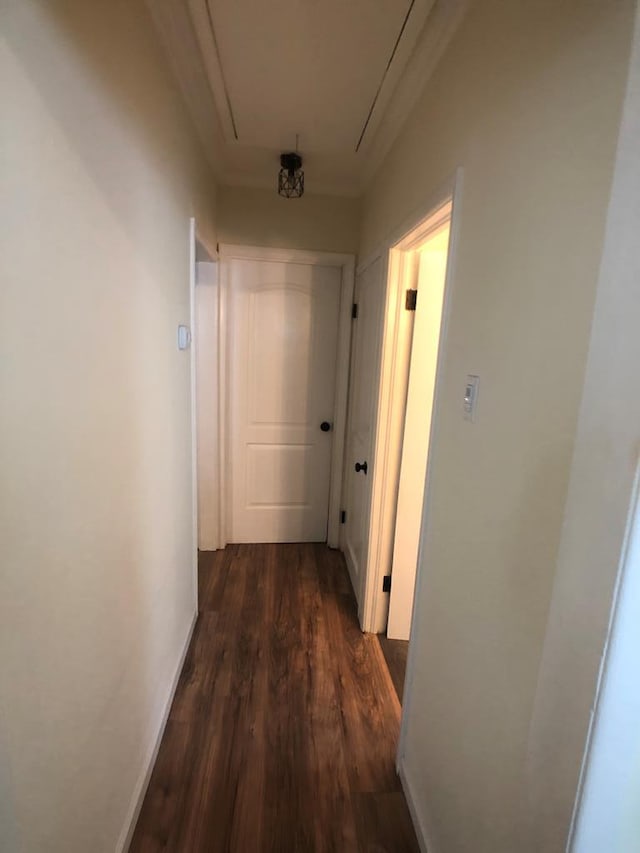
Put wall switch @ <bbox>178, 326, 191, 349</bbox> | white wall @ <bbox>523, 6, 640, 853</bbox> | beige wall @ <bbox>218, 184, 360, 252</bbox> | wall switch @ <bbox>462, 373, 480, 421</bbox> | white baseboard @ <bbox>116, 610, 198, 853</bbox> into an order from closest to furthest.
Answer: white wall @ <bbox>523, 6, 640, 853</bbox>, wall switch @ <bbox>462, 373, 480, 421</bbox>, white baseboard @ <bbox>116, 610, 198, 853</bbox>, wall switch @ <bbox>178, 326, 191, 349</bbox>, beige wall @ <bbox>218, 184, 360, 252</bbox>

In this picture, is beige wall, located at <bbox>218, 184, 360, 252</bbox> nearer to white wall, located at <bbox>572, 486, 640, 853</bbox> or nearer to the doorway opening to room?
the doorway opening to room

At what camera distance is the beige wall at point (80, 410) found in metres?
0.62

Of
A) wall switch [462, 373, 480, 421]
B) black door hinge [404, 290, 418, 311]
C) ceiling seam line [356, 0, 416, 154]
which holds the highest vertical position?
ceiling seam line [356, 0, 416, 154]

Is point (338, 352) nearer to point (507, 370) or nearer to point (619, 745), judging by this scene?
point (507, 370)

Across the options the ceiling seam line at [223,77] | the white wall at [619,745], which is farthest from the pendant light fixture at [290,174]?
the white wall at [619,745]

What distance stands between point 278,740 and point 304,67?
2523 mm

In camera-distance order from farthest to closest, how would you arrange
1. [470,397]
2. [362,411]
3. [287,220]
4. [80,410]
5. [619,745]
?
1. [287,220]
2. [362,411]
3. [470,397]
4. [80,410]
5. [619,745]

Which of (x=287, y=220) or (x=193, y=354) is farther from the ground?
(x=287, y=220)

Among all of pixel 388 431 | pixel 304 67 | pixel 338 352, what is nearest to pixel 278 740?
pixel 388 431

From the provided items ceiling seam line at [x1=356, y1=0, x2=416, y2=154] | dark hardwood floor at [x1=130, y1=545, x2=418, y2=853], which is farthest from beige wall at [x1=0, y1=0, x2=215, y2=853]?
ceiling seam line at [x1=356, y1=0, x2=416, y2=154]

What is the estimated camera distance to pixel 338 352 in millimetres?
2750

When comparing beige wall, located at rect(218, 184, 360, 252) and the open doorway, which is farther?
beige wall, located at rect(218, 184, 360, 252)

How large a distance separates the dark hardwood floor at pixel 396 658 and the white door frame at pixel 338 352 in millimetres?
955

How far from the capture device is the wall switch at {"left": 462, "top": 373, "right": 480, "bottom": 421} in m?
0.97
